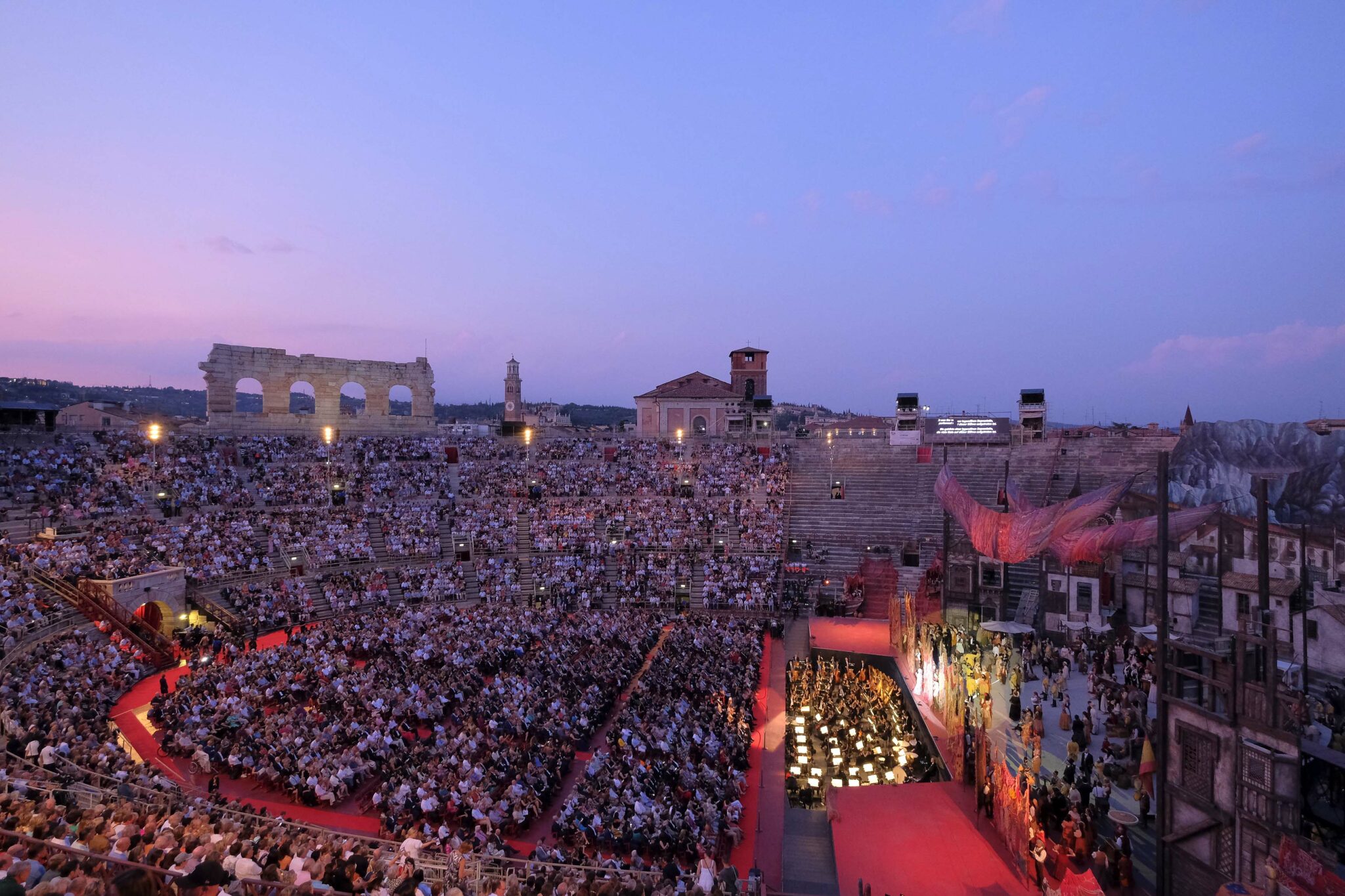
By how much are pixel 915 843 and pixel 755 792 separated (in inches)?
134

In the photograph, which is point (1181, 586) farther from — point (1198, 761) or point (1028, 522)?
point (1198, 761)

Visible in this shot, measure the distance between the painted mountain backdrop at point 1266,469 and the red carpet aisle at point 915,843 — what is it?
14.9m

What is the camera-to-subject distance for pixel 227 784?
16016mm

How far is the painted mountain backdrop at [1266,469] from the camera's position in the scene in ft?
77.9

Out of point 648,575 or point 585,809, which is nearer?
point 585,809

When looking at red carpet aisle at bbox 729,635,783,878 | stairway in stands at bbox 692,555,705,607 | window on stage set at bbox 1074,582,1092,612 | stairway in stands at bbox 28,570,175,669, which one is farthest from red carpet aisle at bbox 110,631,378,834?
window on stage set at bbox 1074,582,1092,612

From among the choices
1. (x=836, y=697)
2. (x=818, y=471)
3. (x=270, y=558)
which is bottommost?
(x=836, y=697)

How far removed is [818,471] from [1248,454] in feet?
60.7

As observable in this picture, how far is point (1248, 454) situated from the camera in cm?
2897

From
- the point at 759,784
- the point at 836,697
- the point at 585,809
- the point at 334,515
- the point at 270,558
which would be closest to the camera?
the point at 585,809

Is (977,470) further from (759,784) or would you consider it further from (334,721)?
(334,721)

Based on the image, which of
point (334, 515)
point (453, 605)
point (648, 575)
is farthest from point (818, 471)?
point (334, 515)

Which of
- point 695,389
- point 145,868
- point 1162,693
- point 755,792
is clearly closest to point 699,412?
point 695,389

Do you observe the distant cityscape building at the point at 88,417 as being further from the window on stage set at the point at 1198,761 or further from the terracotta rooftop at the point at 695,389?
the window on stage set at the point at 1198,761
